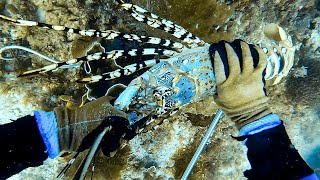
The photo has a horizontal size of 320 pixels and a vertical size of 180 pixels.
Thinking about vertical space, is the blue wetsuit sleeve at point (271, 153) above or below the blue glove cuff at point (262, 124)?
below

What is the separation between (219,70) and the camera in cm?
272

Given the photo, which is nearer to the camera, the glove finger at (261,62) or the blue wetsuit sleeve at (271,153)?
the blue wetsuit sleeve at (271,153)

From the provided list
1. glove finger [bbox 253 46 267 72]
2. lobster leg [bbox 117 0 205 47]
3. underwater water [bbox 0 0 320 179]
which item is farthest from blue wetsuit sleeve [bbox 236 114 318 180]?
underwater water [bbox 0 0 320 179]

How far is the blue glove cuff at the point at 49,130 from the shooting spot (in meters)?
2.54

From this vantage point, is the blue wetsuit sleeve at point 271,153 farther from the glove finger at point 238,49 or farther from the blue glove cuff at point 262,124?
the glove finger at point 238,49

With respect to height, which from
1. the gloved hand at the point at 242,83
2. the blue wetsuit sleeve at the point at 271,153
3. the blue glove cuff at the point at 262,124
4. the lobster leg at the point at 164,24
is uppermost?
the lobster leg at the point at 164,24

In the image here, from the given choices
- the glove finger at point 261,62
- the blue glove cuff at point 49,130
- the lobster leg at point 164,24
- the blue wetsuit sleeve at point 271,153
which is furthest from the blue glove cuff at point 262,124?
the blue glove cuff at point 49,130

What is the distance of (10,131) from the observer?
8.00 feet

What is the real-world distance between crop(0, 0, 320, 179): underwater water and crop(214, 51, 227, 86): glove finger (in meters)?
1.01

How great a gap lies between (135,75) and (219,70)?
126 centimetres

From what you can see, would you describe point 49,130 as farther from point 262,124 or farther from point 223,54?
point 262,124

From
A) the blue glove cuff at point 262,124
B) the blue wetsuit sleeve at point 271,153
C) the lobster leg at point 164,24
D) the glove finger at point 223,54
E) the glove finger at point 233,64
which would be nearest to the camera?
the blue wetsuit sleeve at point 271,153

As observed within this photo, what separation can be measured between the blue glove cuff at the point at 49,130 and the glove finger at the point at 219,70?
1.56 metres

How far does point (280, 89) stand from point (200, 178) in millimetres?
1698
